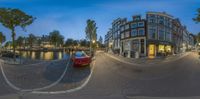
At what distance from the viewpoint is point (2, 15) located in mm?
47156

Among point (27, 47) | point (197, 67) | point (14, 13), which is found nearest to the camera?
point (197, 67)

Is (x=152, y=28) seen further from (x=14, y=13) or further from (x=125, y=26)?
(x=14, y=13)

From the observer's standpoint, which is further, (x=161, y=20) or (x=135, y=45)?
(x=135, y=45)

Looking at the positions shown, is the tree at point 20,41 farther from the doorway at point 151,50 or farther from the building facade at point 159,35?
the doorway at point 151,50

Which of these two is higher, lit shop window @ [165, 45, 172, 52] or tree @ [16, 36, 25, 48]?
tree @ [16, 36, 25, 48]

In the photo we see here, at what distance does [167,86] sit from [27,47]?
17469 cm

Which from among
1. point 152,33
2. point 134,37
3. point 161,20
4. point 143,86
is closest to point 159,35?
point 152,33

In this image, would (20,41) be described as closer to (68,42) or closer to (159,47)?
(68,42)

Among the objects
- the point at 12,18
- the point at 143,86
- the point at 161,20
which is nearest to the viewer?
the point at 161,20

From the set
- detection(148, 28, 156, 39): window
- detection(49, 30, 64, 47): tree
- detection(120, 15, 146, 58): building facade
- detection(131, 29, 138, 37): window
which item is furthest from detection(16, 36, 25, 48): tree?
detection(148, 28, 156, 39): window

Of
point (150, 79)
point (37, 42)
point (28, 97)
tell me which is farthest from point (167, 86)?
point (37, 42)

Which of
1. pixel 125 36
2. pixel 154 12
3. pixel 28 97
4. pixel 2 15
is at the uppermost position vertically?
pixel 2 15

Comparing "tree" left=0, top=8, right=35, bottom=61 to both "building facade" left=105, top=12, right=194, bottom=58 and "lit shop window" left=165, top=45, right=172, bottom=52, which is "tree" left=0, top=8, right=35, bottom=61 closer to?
"building facade" left=105, top=12, right=194, bottom=58

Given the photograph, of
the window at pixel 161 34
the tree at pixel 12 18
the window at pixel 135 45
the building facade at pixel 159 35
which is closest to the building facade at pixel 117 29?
the window at pixel 135 45
